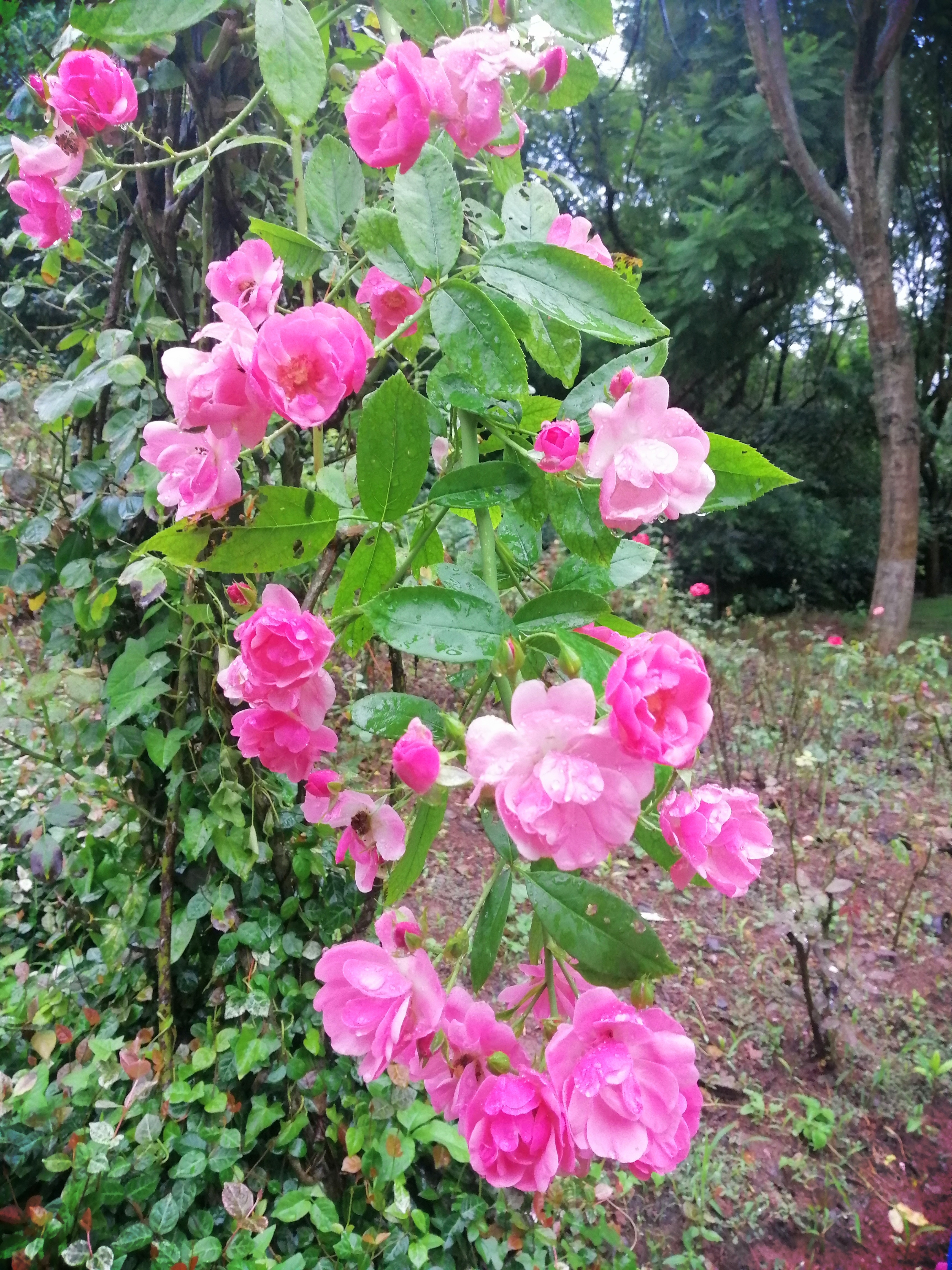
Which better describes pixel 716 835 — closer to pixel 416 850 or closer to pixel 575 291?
pixel 416 850

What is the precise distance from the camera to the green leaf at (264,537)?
46 cm

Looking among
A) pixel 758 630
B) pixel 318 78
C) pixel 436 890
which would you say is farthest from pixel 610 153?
pixel 318 78

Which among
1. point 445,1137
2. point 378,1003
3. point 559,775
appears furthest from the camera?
point 445,1137

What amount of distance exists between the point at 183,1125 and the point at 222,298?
3.39 feet

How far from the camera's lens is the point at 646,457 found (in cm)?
40

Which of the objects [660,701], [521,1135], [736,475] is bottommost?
[521,1135]

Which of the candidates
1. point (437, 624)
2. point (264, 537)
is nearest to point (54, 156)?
point (264, 537)

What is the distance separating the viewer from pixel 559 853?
0.34 meters

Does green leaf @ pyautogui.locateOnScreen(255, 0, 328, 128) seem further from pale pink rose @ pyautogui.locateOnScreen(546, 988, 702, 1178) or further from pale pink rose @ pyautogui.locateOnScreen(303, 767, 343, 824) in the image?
pale pink rose @ pyautogui.locateOnScreen(546, 988, 702, 1178)

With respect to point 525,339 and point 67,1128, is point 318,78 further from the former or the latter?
point 67,1128

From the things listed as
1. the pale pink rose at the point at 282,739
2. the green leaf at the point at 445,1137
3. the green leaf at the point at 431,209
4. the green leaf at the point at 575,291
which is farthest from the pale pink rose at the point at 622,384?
the green leaf at the point at 445,1137

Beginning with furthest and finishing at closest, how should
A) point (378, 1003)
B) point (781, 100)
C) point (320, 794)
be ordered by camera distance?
point (781, 100) < point (320, 794) < point (378, 1003)

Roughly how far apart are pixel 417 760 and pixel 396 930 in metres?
0.13

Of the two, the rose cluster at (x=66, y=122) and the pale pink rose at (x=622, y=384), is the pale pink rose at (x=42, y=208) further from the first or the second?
the pale pink rose at (x=622, y=384)
